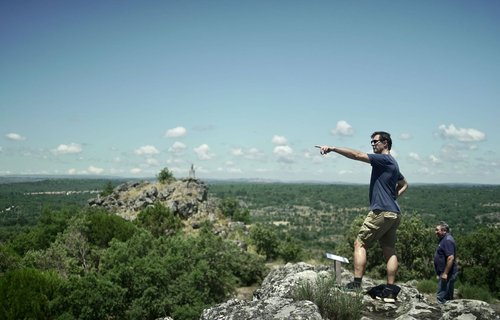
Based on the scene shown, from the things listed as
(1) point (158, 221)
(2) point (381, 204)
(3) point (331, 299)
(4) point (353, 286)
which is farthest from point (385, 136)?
(1) point (158, 221)

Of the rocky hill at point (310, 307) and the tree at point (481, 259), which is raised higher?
the rocky hill at point (310, 307)

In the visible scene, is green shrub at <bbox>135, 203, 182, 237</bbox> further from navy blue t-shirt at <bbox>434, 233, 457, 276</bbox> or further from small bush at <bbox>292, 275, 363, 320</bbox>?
small bush at <bbox>292, 275, 363, 320</bbox>

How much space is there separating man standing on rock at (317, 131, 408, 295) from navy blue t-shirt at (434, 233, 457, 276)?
3716 millimetres

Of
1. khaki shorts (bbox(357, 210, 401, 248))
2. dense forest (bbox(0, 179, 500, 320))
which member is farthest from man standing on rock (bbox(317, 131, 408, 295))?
dense forest (bbox(0, 179, 500, 320))

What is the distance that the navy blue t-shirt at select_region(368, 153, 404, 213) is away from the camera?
7184mm

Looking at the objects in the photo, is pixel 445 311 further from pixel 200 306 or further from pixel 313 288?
pixel 200 306

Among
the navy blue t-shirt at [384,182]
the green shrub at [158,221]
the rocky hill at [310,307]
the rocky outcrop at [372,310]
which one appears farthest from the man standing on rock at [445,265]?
the green shrub at [158,221]

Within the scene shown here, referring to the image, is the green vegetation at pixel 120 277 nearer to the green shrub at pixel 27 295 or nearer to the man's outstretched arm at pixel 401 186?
the green shrub at pixel 27 295

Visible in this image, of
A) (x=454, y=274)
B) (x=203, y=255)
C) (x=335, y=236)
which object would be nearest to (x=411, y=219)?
(x=203, y=255)

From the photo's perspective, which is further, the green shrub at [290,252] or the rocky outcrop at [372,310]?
the green shrub at [290,252]

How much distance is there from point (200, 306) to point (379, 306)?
70.3 ft

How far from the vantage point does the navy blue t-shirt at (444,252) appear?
10273 millimetres

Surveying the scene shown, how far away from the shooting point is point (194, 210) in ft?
188

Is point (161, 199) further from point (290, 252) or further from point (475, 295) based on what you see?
point (475, 295)
